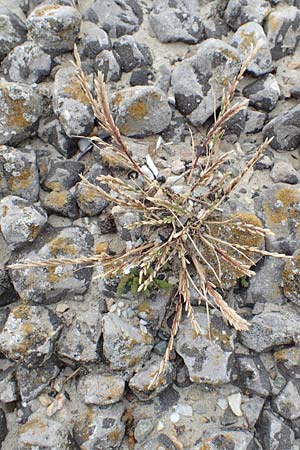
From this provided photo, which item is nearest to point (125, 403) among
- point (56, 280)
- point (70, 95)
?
point (56, 280)

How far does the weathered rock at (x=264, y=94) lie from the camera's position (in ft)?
10.4

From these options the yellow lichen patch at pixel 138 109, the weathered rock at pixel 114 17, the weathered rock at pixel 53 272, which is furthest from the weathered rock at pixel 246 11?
the weathered rock at pixel 53 272

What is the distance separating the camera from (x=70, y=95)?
3.02 metres

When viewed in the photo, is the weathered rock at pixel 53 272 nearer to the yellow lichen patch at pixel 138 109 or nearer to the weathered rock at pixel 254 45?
the yellow lichen patch at pixel 138 109

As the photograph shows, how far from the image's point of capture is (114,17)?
3.38m

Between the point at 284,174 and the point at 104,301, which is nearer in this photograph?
the point at 104,301

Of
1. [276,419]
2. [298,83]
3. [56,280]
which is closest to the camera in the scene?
[276,419]

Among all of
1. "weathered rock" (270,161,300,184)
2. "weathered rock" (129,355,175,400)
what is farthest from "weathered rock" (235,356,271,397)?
"weathered rock" (270,161,300,184)

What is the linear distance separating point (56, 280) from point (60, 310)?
0.59 feet

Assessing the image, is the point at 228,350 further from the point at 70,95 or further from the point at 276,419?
the point at 70,95

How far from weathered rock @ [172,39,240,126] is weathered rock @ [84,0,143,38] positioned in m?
0.61

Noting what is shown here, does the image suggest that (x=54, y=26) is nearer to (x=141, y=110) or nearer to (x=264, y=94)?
(x=141, y=110)

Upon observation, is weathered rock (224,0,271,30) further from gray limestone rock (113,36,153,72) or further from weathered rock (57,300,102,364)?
weathered rock (57,300,102,364)

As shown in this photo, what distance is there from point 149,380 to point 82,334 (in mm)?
453
